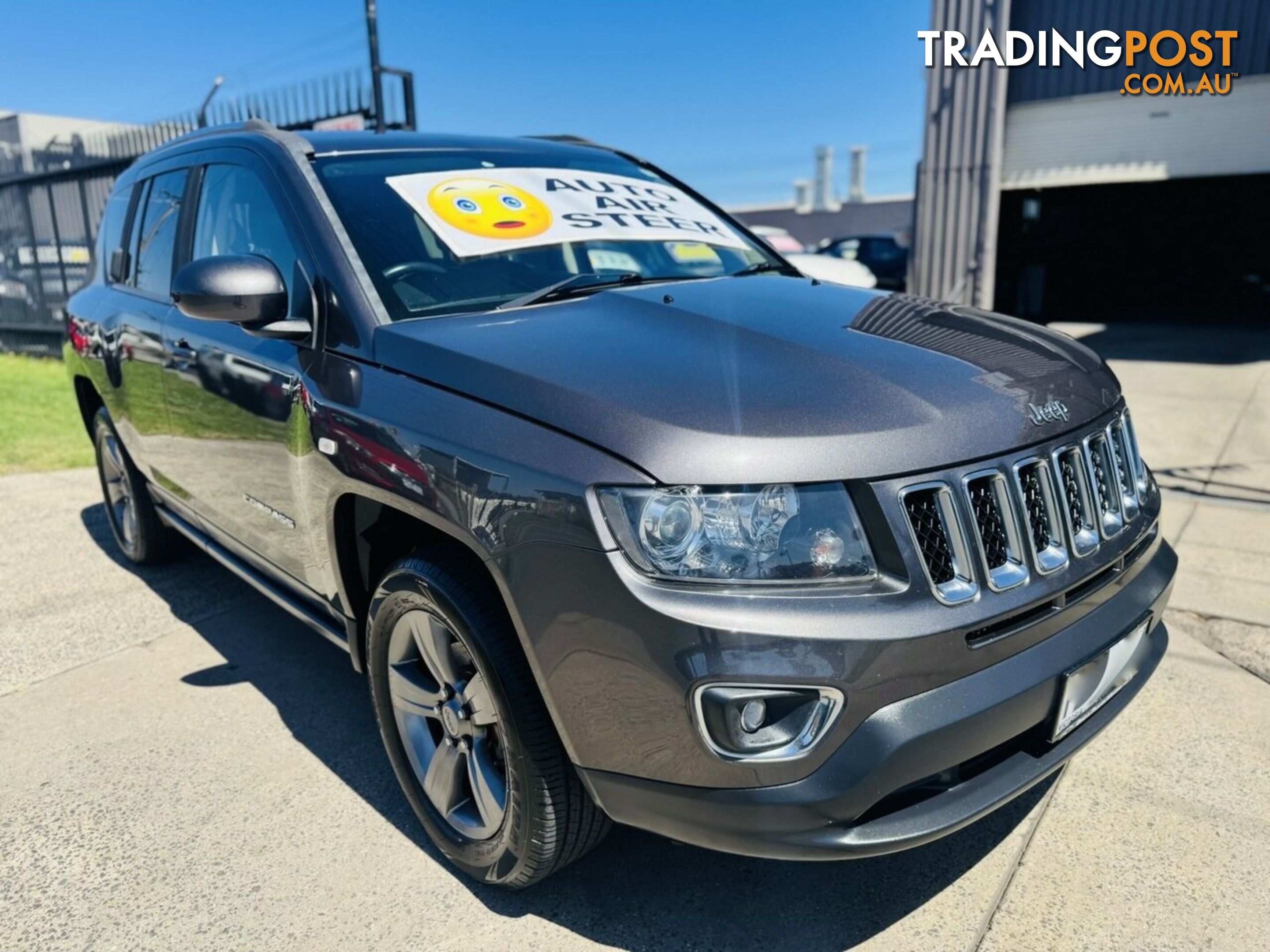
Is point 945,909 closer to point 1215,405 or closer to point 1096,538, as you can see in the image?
point 1096,538

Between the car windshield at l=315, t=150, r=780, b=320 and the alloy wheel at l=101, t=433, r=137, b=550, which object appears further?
the alloy wheel at l=101, t=433, r=137, b=550

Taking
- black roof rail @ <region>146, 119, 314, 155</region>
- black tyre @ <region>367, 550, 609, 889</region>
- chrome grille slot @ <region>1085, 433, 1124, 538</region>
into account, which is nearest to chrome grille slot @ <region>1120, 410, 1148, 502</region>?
chrome grille slot @ <region>1085, 433, 1124, 538</region>

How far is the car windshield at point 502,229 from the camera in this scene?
2.58 m

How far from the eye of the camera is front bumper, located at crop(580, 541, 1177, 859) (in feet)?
5.59

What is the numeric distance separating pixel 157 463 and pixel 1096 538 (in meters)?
3.39

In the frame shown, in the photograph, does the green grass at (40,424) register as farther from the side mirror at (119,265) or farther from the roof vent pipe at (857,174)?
the roof vent pipe at (857,174)

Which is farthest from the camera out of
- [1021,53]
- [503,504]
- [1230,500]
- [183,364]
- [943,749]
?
[1021,53]

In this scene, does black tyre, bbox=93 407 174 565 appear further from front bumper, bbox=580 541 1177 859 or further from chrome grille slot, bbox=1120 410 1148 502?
chrome grille slot, bbox=1120 410 1148 502

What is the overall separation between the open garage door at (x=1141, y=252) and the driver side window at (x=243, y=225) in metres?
15.3

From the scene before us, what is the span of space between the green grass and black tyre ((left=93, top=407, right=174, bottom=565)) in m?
1.07

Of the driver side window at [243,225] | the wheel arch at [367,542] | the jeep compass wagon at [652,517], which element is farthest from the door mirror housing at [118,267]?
the wheel arch at [367,542]

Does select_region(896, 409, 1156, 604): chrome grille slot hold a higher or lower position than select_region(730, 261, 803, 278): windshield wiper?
lower

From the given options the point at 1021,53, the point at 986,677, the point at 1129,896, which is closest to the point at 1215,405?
the point at 1021,53

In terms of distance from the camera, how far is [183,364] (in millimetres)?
3252
